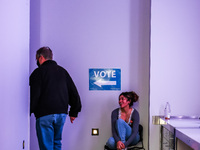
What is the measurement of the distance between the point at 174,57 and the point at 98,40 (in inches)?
37.5

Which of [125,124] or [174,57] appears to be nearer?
[125,124]

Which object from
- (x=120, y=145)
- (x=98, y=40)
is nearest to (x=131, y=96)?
(x=120, y=145)

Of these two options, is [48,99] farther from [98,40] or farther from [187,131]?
[187,131]

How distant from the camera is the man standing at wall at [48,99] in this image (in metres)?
2.13

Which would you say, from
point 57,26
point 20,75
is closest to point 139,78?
point 57,26

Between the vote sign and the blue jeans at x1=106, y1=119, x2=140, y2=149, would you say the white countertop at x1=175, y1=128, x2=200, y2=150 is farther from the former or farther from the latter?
the vote sign

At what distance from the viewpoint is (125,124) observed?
8.44 feet

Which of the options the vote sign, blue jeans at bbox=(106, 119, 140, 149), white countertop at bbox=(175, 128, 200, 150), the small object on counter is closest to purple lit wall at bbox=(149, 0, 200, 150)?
the small object on counter

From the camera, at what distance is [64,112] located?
224cm

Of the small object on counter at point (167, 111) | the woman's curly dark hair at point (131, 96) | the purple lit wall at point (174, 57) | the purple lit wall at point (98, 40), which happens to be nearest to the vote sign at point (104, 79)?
the purple lit wall at point (98, 40)

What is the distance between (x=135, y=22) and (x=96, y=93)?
1.03 meters

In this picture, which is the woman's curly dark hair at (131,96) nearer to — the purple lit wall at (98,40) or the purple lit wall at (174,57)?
the purple lit wall at (98,40)

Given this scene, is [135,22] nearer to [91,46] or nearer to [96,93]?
[91,46]

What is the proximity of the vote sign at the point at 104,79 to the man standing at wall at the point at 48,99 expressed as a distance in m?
0.67
